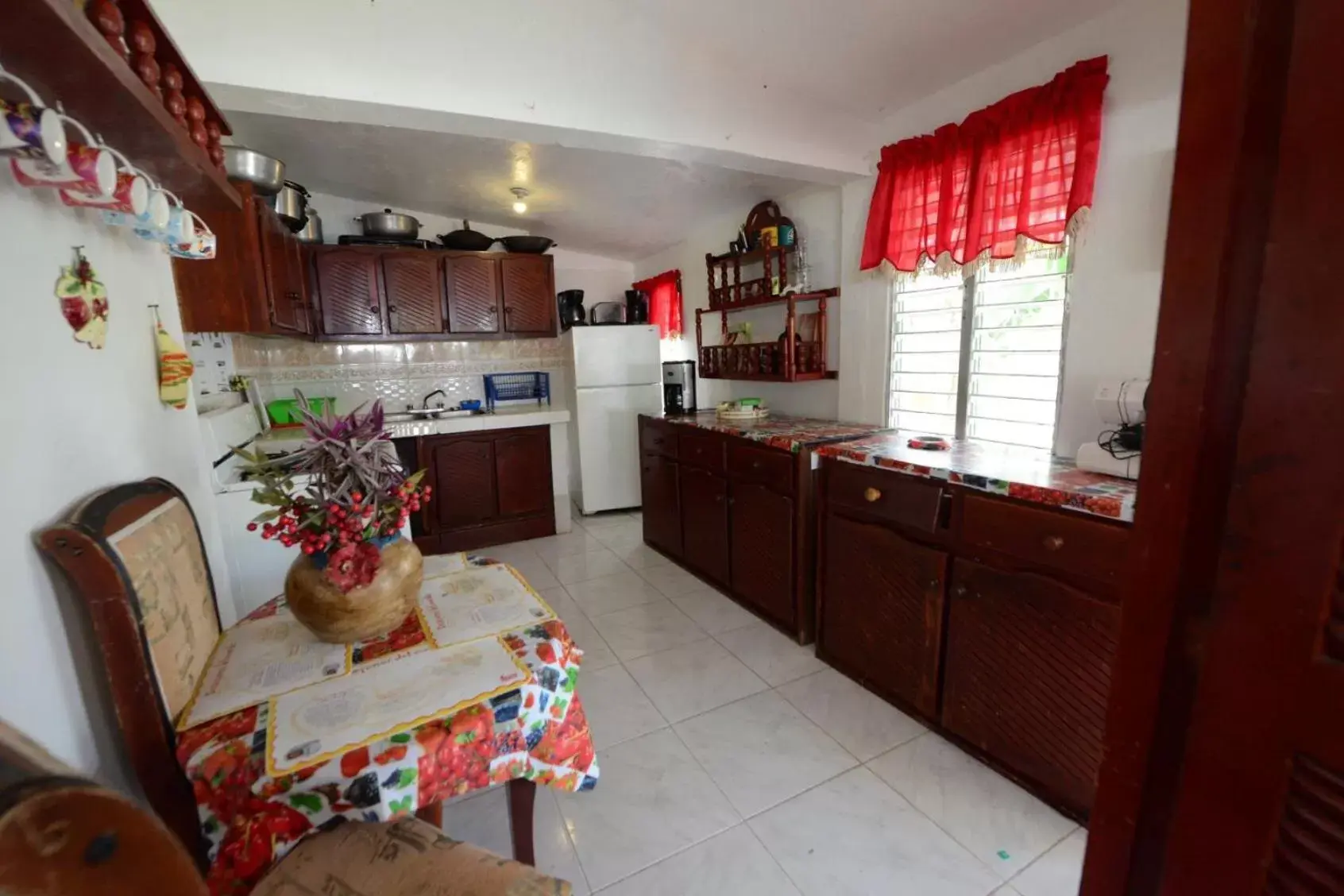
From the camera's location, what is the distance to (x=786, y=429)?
2.52m

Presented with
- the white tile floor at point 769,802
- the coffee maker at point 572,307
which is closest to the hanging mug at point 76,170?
the white tile floor at point 769,802

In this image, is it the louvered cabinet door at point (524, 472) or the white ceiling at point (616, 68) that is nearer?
the white ceiling at point (616, 68)

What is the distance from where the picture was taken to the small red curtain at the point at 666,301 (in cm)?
419

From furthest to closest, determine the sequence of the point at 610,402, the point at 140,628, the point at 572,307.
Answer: the point at 572,307 < the point at 610,402 < the point at 140,628

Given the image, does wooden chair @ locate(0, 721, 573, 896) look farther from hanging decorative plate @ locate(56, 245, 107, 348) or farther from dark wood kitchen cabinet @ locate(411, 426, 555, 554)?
dark wood kitchen cabinet @ locate(411, 426, 555, 554)

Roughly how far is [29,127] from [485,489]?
3.07 metres

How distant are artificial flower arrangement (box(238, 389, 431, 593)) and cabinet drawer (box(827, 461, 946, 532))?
4.82 ft

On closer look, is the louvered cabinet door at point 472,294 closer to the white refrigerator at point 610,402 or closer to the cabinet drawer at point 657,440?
the white refrigerator at point 610,402

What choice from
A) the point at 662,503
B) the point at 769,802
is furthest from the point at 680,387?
the point at 769,802

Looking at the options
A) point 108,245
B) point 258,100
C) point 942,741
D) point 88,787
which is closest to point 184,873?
point 88,787

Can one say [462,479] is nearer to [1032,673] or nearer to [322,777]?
[322,777]

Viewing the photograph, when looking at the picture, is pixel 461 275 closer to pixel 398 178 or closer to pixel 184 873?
pixel 398 178

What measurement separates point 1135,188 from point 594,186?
2.47 m

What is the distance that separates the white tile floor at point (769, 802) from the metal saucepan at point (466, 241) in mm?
2944
